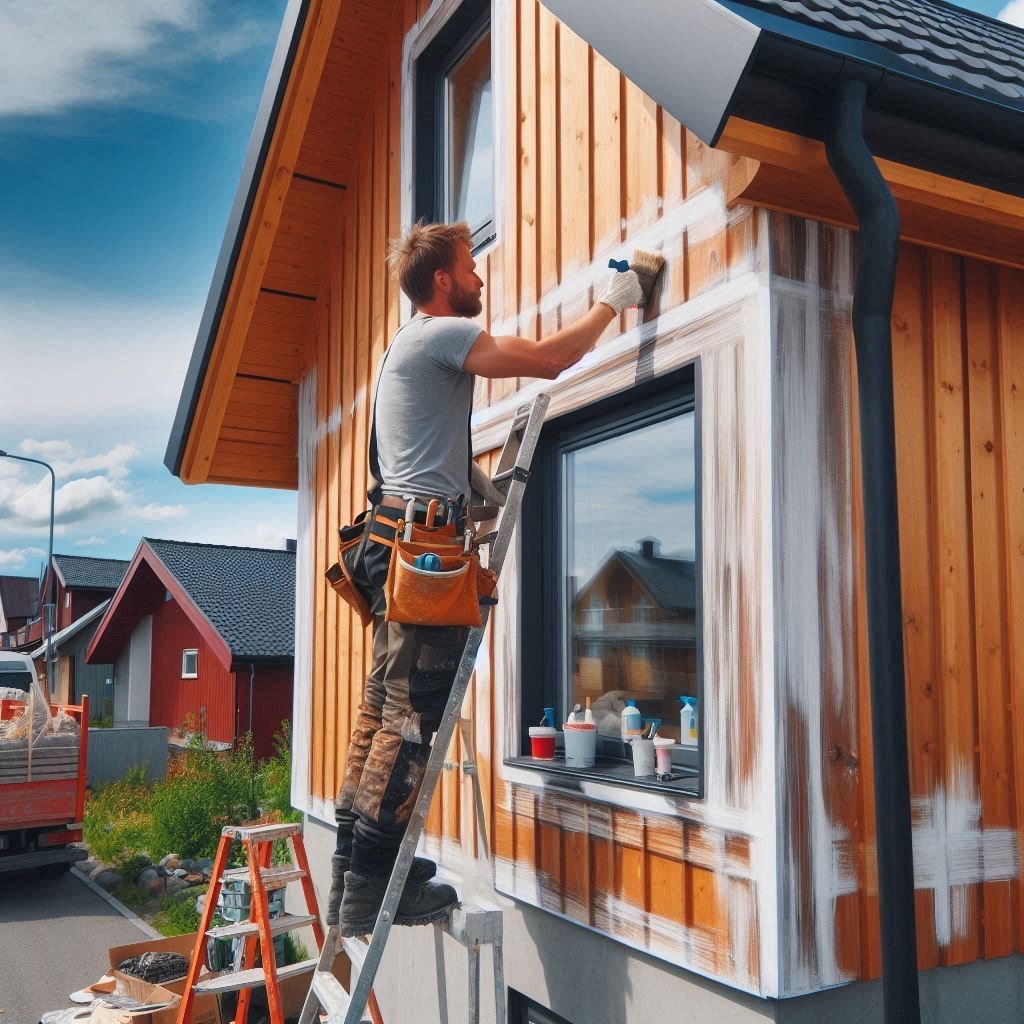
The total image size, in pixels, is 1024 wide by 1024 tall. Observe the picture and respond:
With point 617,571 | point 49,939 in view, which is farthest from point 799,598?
point 49,939

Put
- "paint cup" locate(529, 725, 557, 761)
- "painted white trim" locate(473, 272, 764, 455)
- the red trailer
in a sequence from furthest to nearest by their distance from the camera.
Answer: the red trailer, "paint cup" locate(529, 725, 557, 761), "painted white trim" locate(473, 272, 764, 455)

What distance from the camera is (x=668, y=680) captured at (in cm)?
390

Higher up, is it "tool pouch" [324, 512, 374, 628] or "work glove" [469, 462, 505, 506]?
"work glove" [469, 462, 505, 506]

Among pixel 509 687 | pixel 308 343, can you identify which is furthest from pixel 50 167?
pixel 509 687

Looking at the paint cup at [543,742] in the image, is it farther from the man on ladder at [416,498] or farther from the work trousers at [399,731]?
the work trousers at [399,731]

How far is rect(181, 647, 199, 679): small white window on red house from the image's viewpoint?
23733 mm

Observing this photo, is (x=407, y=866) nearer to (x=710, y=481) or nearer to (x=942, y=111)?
(x=710, y=481)

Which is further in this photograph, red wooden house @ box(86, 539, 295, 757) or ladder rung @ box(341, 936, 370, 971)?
red wooden house @ box(86, 539, 295, 757)

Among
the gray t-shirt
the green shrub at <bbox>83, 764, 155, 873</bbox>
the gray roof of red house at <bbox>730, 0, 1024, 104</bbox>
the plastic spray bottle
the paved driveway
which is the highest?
the gray roof of red house at <bbox>730, 0, 1024, 104</bbox>

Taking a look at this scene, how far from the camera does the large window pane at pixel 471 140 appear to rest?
5.68 m

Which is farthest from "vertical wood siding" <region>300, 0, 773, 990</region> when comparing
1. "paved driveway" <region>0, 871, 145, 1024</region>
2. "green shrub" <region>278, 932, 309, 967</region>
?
"paved driveway" <region>0, 871, 145, 1024</region>

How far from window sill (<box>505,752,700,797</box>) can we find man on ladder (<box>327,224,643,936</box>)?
618 mm

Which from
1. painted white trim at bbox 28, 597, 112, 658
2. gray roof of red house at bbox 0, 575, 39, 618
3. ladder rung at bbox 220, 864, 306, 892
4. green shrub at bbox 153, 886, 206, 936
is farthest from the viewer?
gray roof of red house at bbox 0, 575, 39, 618

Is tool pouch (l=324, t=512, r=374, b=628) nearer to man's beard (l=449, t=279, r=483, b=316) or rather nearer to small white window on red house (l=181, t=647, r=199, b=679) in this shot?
man's beard (l=449, t=279, r=483, b=316)
